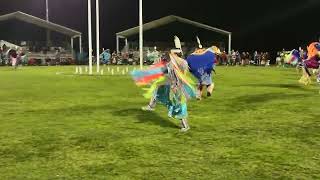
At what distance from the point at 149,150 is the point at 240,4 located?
175ft

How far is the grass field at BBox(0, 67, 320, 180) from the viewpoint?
30.5 feet

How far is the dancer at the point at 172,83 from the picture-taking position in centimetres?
1277

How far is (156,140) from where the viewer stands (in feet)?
39.0

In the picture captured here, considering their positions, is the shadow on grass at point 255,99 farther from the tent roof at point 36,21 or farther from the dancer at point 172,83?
the tent roof at point 36,21

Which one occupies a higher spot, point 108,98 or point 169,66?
point 169,66

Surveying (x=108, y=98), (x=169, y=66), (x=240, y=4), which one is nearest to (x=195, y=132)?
(x=169, y=66)

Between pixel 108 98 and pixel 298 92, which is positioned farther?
pixel 298 92

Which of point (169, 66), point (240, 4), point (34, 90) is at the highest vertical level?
point (240, 4)

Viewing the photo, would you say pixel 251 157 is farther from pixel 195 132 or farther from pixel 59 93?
pixel 59 93

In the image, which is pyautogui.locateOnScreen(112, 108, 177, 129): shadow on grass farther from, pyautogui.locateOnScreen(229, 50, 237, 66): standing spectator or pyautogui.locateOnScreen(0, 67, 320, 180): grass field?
pyautogui.locateOnScreen(229, 50, 237, 66): standing spectator

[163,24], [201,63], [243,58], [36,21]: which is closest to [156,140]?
[201,63]

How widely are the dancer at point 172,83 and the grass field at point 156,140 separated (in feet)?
1.71

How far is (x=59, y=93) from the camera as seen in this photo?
22594 mm

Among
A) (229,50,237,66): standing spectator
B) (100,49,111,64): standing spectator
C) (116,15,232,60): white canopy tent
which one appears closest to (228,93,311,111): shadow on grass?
(100,49,111,64): standing spectator
